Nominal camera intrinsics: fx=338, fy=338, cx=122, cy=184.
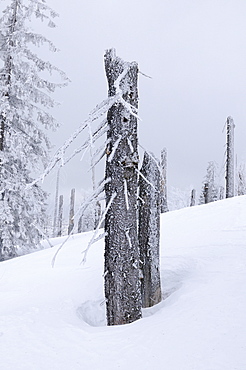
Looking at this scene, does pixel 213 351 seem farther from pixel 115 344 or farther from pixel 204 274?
pixel 204 274

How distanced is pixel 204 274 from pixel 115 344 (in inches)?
74.4

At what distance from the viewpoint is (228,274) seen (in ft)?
15.2

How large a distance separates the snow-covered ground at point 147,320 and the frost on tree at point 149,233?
0.27 metres

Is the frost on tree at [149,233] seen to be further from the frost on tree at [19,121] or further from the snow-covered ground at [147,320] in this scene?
the frost on tree at [19,121]

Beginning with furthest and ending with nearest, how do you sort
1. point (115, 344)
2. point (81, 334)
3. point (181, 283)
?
point (181, 283) → point (81, 334) → point (115, 344)

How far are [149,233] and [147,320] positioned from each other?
1519 mm

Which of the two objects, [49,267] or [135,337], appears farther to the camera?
[49,267]

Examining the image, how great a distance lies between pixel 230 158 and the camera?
16547 mm

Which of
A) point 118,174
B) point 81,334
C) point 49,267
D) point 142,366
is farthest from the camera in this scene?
point 49,267

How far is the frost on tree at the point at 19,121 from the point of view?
12586 mm

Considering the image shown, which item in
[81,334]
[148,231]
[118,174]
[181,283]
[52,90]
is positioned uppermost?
[52,90]

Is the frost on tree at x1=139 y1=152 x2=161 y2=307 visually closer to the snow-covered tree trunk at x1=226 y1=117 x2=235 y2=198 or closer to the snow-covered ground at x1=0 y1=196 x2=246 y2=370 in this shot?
the snow-covered ground at x1=0 y1=196 x2=246 y2=370

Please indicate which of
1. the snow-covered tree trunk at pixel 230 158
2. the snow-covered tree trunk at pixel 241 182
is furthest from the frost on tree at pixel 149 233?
the snow-covered tree trunk at pixel 241 182

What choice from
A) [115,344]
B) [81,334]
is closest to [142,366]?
[115,344]
